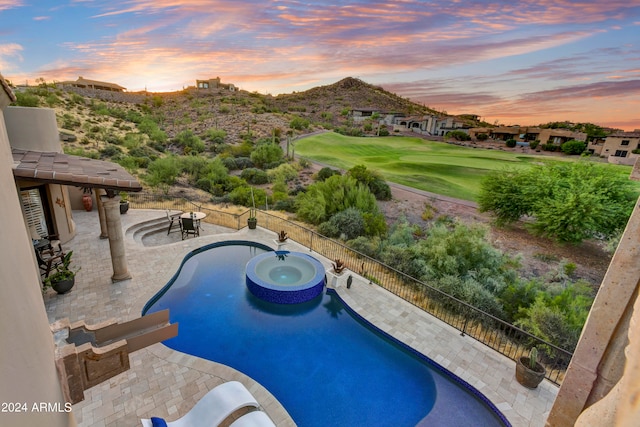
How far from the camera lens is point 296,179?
92.7 ft

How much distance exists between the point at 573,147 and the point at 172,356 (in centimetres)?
5676

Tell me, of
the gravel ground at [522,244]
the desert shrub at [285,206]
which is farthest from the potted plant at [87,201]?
the gravel ground at [522,244]

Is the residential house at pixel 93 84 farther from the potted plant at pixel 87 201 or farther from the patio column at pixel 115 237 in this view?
the patio column at pixel 115 237

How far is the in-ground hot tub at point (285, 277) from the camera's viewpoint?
934 centimetres

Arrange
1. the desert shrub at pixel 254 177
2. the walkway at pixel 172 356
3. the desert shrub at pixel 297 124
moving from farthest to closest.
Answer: the desert shrub at pixel 297 124 → the desert shrub at pixel 254 177 → the walkway at pixel 172 356

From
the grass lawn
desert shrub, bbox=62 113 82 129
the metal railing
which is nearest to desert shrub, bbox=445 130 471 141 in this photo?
the grass lawn

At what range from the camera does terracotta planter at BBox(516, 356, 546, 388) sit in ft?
20.4

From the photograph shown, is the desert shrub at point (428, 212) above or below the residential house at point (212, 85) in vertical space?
below

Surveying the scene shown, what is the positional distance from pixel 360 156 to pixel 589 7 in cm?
3613

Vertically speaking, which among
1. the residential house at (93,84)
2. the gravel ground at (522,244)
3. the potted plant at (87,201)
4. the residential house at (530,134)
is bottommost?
the gravel ground at (522,244)

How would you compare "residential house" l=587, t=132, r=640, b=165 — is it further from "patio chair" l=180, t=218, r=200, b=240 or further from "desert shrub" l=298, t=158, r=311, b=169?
"patio chair" l=180, t=218, r=200, b=240

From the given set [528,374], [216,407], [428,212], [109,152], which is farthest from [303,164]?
[216,407]

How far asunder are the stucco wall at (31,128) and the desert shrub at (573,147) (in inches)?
2273

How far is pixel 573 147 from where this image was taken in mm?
42406
